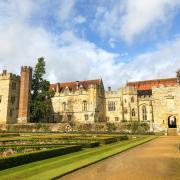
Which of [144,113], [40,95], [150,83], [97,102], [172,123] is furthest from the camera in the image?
[150,83]

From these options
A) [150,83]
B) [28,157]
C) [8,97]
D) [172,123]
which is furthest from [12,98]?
[28,157]

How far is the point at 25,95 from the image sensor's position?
55469 mm

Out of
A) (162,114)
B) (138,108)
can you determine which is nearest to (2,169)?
(162,114)

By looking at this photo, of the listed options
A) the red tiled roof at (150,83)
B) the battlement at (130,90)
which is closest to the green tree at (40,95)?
the battlement at (130,90)

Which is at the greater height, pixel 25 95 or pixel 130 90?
pixel 130 90

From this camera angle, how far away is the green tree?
53438 mm

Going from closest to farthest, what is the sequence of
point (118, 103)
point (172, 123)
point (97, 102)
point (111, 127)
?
point (111, 127) < point (97, 102) < point (118, 103) < point (172, 123)

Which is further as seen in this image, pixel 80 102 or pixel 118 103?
pixel 118 103

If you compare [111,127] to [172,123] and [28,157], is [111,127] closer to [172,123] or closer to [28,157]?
[172,123]

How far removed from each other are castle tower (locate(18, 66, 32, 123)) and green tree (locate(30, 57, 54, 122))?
1.10 meters

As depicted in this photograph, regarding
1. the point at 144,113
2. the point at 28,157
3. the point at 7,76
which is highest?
the point at 7,76

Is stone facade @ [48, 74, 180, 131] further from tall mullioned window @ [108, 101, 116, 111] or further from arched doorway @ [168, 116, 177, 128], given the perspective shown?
arched doorway @ [168, 116, 177, 128]

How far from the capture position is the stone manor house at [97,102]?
55219mm

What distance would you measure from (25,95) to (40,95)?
3573mm
